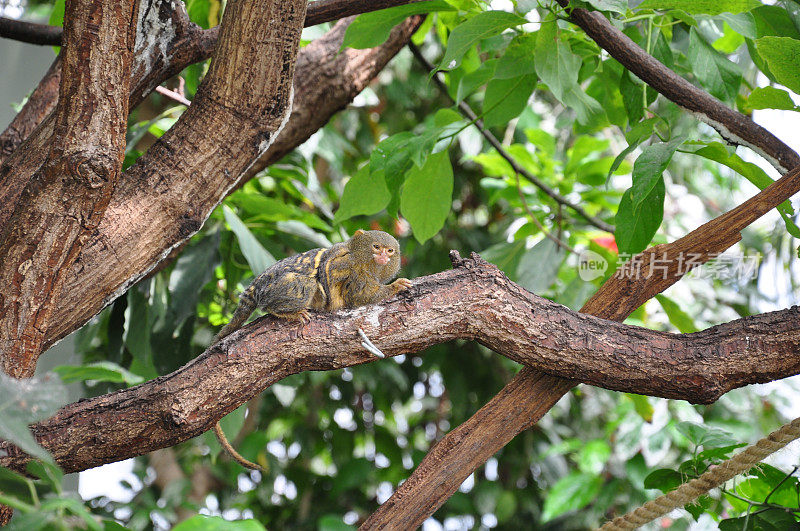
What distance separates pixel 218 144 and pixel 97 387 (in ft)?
5.08

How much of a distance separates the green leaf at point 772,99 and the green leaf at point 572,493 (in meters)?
2.20

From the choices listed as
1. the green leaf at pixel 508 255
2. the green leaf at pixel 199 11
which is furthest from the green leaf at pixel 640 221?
the green leaf at pixel 199 11

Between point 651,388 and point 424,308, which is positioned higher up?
point 424,308

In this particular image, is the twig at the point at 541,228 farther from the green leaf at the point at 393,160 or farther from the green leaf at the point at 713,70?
the green leaf at the point at 713,70

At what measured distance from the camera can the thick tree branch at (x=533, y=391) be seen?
165 centimetres

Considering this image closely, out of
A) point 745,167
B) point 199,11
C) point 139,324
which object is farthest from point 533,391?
point 199,11

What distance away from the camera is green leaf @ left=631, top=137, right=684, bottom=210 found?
1.59m

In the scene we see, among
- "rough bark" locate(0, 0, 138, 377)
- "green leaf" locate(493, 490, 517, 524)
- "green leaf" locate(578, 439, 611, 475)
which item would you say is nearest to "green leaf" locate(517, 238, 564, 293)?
"green leaf" locate(578, 439, 611, 475)

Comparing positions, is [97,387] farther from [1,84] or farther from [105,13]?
[105,13]

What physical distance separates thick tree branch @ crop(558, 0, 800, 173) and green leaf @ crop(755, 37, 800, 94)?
0.13 metres

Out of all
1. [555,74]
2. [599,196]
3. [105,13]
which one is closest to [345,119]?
[599,196]

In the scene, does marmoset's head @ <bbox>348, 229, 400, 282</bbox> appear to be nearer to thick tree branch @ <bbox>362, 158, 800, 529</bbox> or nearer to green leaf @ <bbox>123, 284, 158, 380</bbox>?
thick tree branch @ <bbox>362, 158, 800, 529</bbox>

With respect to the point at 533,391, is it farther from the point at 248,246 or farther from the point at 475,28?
the point at 248,246

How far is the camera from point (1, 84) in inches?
119
